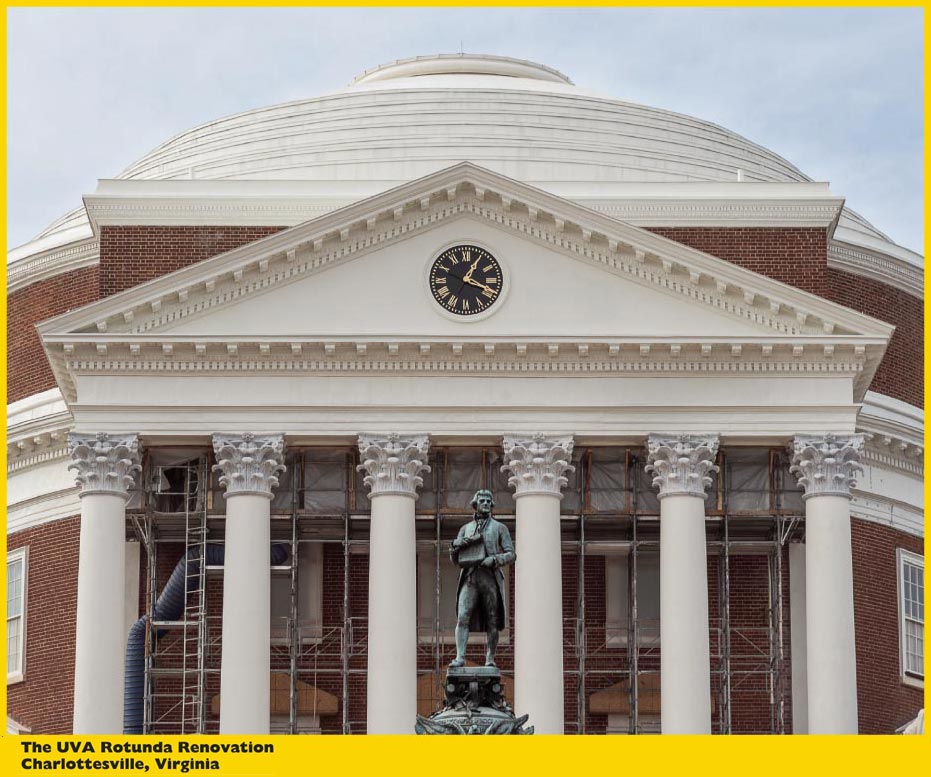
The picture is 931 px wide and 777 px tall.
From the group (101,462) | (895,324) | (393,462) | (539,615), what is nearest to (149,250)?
(101,462)

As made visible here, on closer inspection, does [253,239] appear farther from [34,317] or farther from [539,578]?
[539,578]

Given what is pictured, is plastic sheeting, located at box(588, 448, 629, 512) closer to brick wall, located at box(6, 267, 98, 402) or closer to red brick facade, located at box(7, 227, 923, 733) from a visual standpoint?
red brick facade, located at box(7, 227, 923, 733)

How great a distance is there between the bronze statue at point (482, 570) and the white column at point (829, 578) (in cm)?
1763

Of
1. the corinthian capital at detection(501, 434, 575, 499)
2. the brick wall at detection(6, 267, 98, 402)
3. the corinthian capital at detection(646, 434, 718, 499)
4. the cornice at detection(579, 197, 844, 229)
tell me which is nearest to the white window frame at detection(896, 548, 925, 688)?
the cornice at detection(579, 197, 844, 229)

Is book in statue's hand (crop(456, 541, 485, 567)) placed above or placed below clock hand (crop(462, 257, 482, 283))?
below

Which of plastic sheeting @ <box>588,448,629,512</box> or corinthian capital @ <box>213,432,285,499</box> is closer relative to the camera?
corinthian capital @ <box>213,432,285,499</box>

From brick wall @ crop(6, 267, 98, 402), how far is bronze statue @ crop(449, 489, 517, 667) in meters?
33.7

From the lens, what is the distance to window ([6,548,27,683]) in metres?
77.2

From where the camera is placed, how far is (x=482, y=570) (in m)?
48.8

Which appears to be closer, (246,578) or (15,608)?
(246,578)

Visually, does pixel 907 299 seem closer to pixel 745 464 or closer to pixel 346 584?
pixel 745 464

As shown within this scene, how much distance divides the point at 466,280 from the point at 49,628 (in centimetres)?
1657

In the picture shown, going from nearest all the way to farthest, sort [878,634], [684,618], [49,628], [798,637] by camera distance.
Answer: [684,618], [798,637], [878,634], [49,628]

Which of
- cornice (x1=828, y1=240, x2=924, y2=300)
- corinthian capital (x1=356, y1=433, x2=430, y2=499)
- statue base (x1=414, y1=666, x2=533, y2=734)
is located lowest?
statue base (x1=414, y1=666, x2=533, y2=734)
